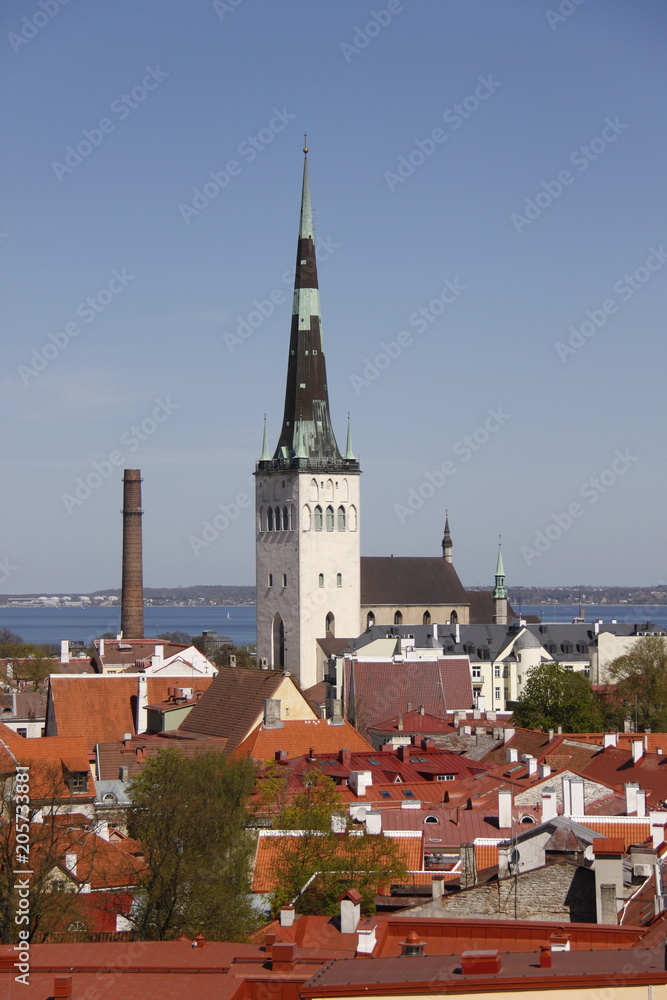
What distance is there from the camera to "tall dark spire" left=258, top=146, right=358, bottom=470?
284 ft

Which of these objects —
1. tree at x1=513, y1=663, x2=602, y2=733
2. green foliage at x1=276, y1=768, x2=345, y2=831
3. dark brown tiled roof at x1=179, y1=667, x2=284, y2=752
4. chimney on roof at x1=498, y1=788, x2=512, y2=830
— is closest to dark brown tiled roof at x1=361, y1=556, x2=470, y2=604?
tree at x1=513, y1=663, x2=602, y2=733

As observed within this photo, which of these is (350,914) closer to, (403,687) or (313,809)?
(313,809)

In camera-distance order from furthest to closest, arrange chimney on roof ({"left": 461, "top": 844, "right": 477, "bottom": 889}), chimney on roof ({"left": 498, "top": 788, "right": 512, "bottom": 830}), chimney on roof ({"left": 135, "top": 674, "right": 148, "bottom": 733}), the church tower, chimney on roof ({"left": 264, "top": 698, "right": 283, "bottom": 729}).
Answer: the church tower
chimney on roof ({"left": 135, "top": 674, "right": 148, "bottom": 733})
chimney on roof ({"left": 264, "top": 698, "right": 283, "bottom": 729})
chimney on roof ({"left": 498, "top": 788, "right": 512, "bottom": 830})
chimney on roof ({"left": 461, "top": 844, "right": 477, "bottom": 889})

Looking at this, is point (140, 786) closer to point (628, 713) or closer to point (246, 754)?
point (246, 754)

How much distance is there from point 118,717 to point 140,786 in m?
21.1

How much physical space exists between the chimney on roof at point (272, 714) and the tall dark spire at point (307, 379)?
42.6m

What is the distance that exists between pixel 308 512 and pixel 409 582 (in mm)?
12104

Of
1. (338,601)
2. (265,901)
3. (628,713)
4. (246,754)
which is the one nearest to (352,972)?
(265,901)

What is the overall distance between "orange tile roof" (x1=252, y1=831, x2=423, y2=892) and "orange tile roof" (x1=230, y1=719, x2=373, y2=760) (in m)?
14.4

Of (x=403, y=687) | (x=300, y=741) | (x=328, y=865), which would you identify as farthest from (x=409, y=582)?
(x=328, y=865)

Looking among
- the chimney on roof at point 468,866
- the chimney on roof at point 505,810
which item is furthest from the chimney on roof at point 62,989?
the chimney on roof at point 505,810

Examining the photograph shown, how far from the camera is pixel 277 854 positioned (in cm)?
2598

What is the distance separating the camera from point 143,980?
15.6 m

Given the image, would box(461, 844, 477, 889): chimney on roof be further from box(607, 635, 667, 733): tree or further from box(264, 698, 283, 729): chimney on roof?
box(607, 635, 667, 733): tree
